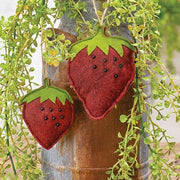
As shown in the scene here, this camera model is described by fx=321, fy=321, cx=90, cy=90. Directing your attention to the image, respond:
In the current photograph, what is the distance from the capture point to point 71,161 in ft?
2.37

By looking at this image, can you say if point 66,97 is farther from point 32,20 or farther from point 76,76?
point 32,20

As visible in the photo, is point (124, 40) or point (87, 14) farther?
point (87, 14)

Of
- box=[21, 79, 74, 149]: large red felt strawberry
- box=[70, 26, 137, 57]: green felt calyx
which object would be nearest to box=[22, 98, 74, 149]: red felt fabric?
box=[21, 79, 74, 149]: large red felt strawberry

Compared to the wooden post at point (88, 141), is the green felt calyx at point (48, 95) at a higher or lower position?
higher

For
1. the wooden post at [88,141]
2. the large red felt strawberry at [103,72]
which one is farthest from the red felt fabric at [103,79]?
the wooden post at [88,141]

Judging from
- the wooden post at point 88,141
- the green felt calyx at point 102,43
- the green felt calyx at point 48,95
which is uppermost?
the green felt calyx at point 102,43

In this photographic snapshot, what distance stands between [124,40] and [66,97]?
6.3 inches

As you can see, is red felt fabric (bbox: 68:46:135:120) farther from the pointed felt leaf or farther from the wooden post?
the wooden post

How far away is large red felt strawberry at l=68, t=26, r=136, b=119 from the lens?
564 mm

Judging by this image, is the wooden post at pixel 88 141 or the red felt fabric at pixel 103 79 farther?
the wooden post at pixel 88 141

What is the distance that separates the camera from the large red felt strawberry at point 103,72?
56 centimetres

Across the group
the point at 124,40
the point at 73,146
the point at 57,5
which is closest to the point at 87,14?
the point at 57,5

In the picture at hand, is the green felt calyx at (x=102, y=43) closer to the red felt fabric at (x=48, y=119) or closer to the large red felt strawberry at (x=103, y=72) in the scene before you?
the large red felt strawberry at (x=103, y=72)

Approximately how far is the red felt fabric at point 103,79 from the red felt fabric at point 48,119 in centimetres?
8
